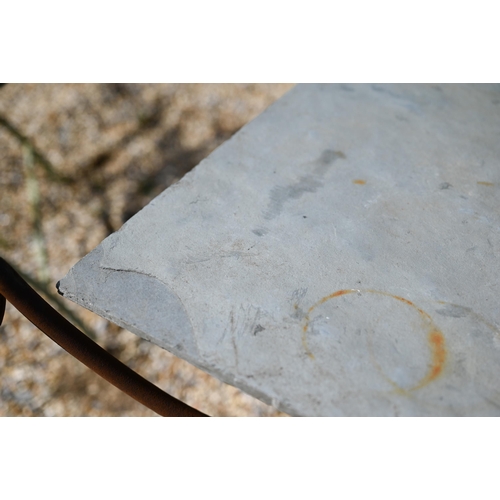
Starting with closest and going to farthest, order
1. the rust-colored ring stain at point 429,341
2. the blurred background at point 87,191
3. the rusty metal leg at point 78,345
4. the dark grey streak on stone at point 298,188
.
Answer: the rust-colored ring stain at point 429,341, the rusty metal leg at point 78,345, the dark grey streak on stone at point 298,188, the blurred background at point 87,191

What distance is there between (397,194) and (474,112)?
Answer: 0.48 metres

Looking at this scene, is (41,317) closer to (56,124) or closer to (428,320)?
(428,320)

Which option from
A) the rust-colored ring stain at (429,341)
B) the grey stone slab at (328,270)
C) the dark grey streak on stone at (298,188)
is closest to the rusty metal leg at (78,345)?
the grey stone slab at (328,270)

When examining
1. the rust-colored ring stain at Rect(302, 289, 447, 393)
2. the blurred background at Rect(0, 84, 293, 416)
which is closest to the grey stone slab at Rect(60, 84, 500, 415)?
the rust-colored ring stain at Rect(302, 289, 447, 393)

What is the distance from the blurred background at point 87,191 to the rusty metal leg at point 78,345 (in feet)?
3.96

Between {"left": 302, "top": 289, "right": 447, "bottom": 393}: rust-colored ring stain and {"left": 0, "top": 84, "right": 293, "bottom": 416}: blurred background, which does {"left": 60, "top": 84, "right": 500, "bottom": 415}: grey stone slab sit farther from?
{"left": 0, "top": 84, "right": 293, "bottom": 416}: blurred background

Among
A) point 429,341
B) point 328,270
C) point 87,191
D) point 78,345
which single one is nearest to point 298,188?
point 328,270

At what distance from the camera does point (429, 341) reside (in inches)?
34.6

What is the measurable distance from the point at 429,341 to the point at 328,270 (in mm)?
222

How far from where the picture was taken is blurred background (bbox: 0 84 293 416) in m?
2.20

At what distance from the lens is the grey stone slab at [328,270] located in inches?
32.9

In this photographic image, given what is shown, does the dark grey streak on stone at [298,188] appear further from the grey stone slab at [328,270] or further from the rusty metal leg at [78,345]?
the rusty metal leg at [78,345]

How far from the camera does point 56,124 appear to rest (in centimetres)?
Answer: 300

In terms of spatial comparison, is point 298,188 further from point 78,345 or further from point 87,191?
point 87,191
